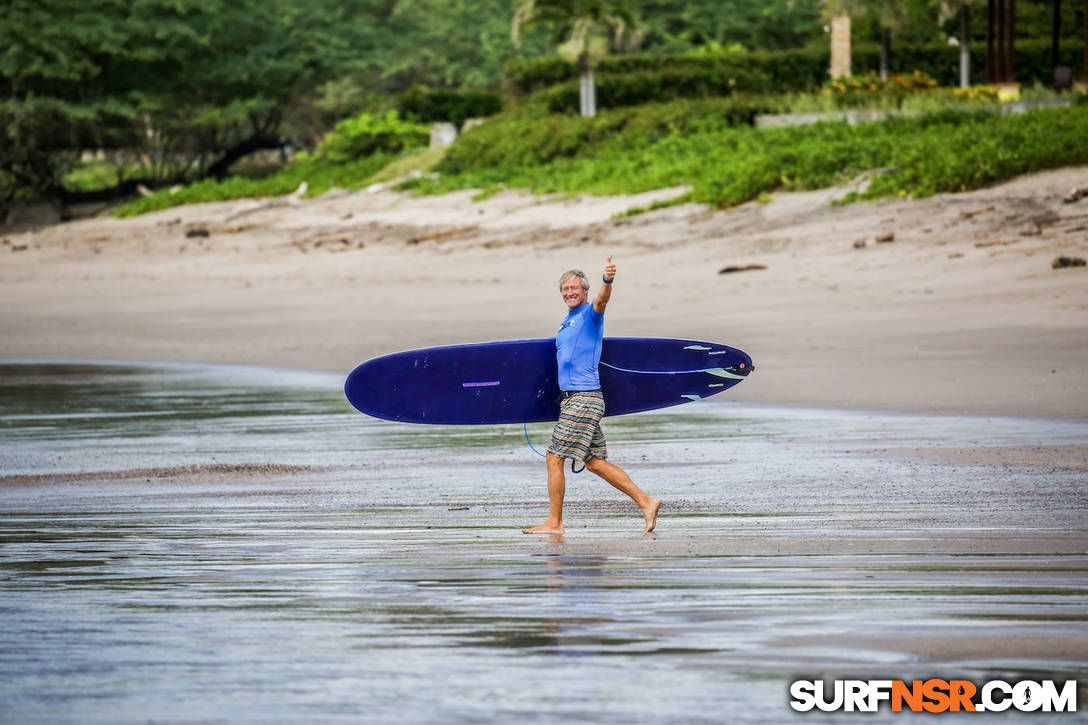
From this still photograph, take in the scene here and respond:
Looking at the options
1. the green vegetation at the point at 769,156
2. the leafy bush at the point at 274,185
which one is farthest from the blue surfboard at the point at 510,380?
the leafy bush at the point at 274,185

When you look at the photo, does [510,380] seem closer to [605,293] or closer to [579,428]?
[579,428]

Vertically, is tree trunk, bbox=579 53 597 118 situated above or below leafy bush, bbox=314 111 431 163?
above

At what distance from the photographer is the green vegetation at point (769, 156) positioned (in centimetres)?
1986

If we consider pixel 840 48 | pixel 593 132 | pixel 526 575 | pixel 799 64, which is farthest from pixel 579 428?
pixel 799 64

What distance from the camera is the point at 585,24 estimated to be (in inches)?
1260

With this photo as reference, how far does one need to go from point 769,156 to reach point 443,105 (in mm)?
16676

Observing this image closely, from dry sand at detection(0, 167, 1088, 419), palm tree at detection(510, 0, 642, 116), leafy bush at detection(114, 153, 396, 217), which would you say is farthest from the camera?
leafy bush at detection(114, 153, 396, 217)

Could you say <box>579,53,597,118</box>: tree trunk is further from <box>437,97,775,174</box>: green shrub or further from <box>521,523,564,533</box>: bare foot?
<box>521,523,564,533</box>: bare foot

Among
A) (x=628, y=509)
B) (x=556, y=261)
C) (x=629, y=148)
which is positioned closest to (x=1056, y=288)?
(x=556, y=261)

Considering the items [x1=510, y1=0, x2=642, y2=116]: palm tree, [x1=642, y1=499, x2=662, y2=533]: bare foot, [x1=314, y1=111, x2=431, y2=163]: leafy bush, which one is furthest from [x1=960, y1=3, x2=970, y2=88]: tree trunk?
[x1=642, y1=499, x2=662, y2=533]: bare foot

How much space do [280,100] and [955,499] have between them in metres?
36.8

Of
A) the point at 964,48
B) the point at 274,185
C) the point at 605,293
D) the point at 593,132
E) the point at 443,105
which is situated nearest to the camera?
the point at 605,293

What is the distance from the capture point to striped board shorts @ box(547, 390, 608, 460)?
6.87m

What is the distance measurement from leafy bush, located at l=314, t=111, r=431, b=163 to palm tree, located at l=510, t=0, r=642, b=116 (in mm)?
4350
